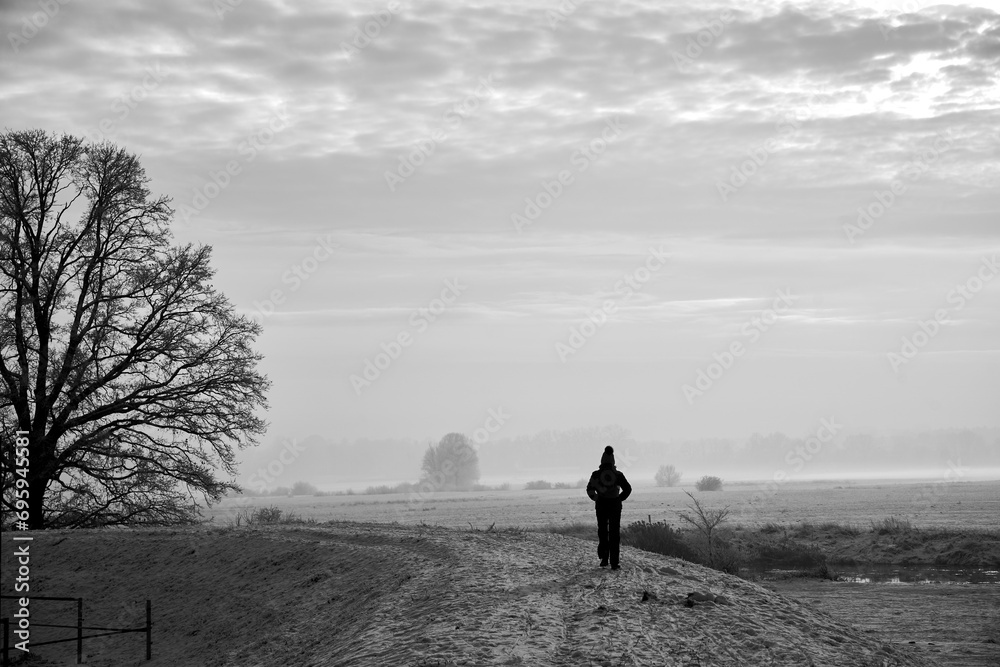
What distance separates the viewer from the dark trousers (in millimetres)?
17938

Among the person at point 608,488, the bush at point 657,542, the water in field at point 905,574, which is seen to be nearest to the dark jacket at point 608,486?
the person at point 608,488

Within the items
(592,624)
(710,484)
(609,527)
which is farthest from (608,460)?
(710,484)

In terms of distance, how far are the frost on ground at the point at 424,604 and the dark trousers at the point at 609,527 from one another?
42 centimetres

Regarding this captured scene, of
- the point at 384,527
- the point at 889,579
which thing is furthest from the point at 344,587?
the point at 889,579

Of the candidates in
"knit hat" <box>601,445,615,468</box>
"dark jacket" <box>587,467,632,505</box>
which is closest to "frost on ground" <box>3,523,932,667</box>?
"dark jacket" <box>587,467,632,505</box>

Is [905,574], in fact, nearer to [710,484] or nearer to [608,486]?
[608,486]

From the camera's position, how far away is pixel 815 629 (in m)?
16.1

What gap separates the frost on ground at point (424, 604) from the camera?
46.7ft

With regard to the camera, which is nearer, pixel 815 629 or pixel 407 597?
pixel 815 629

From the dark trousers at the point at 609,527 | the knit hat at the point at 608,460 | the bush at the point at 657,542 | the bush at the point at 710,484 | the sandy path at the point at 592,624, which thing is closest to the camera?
the sandy path at the point at 592,624

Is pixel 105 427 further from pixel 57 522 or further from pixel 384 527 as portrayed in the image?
pixel 384 527

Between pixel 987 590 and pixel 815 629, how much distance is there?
17.3 m

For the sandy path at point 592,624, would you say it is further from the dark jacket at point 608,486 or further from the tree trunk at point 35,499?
the tree trunk at point 35,499

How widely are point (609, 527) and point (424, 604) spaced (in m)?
4.29
